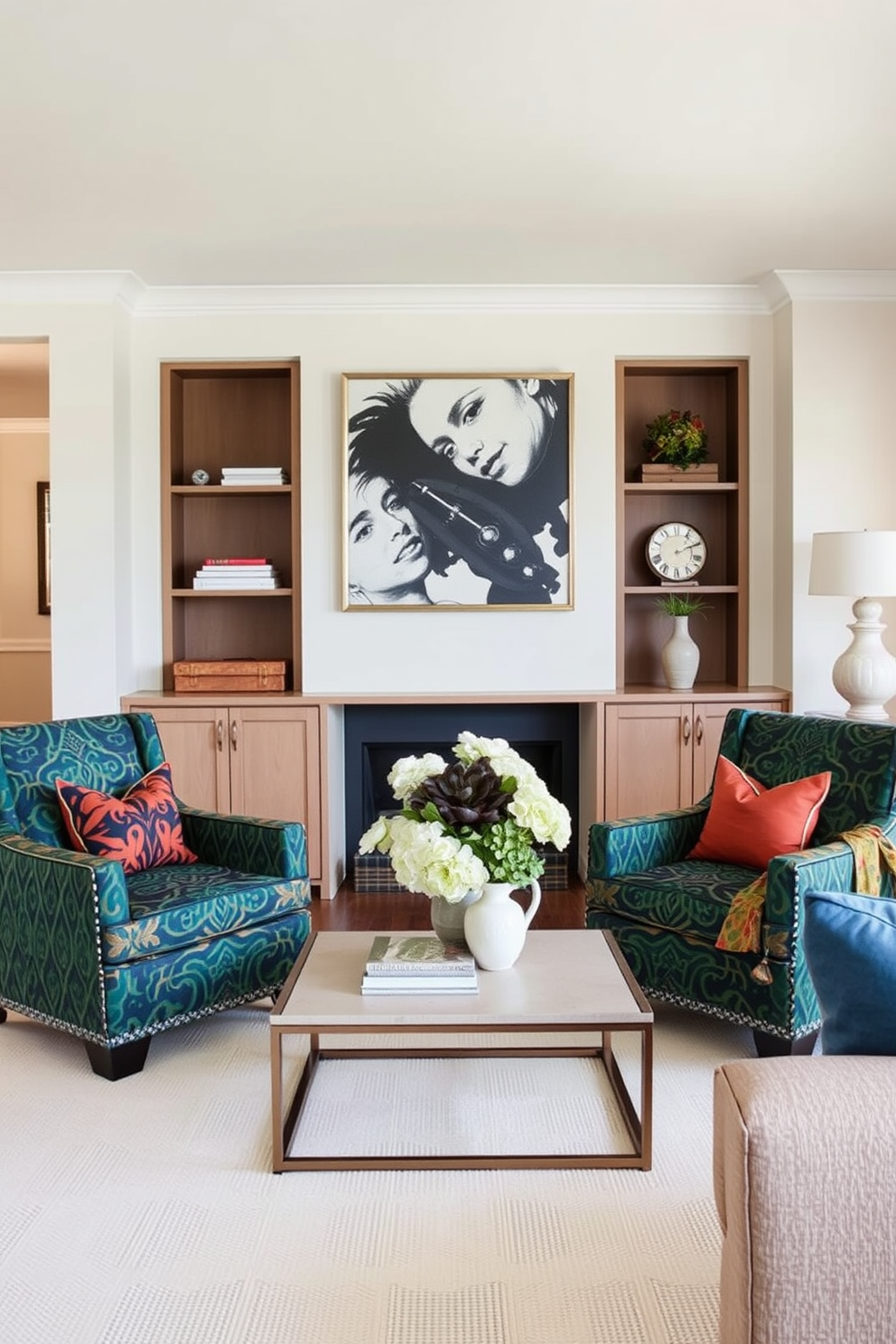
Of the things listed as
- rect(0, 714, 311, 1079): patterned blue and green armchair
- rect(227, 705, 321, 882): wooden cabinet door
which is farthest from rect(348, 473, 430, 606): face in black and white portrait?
rect(0, 714, 311, 1079): patterned blue and green armchair

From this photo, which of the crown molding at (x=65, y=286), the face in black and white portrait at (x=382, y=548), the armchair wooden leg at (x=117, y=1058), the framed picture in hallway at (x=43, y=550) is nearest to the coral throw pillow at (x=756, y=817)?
the armchair wooden leg at (x=117, y=1058)

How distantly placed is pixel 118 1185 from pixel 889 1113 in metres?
1.77

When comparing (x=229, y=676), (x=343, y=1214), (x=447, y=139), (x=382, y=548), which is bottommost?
(x=343, y=1214)

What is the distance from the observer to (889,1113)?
1.21 meters

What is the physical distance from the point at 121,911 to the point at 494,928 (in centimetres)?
100

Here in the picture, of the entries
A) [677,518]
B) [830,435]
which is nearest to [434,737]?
[677,518]

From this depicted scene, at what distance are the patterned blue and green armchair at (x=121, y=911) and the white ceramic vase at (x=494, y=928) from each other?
82cm

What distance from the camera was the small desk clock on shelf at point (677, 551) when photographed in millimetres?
5090

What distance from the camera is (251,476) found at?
4.98 m

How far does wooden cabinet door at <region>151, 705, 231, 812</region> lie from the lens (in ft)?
15.4

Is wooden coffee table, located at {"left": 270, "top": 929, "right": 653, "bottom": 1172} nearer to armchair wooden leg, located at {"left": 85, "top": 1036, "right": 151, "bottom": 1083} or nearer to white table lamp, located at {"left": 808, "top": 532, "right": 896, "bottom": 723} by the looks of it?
armchair wooden leg, located at {"left": 85, "top": 1036, "right": 151, "bottom": 1083}

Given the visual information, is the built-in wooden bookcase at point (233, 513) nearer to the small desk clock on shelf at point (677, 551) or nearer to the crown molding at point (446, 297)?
the crown molding at point (446, 297)

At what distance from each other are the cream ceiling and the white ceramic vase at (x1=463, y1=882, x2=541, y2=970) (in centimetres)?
216

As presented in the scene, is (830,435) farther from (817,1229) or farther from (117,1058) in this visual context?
(817,1229)
